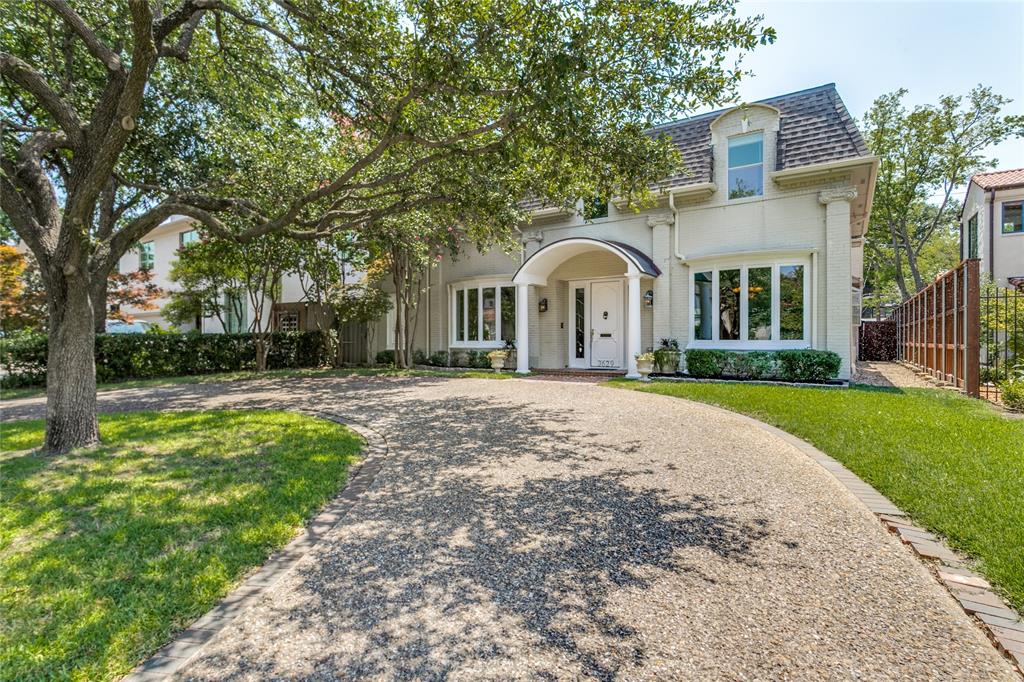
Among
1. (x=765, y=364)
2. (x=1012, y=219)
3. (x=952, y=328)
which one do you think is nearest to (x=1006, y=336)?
(x=952, y=328)

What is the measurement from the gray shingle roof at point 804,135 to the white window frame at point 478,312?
20.1ft

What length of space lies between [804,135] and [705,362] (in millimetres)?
5750

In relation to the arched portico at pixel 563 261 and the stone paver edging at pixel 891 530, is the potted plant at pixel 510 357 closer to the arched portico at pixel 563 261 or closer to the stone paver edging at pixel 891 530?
the arched portico at pixel 563 261

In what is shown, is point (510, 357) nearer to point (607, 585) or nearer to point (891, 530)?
point (891, 530)

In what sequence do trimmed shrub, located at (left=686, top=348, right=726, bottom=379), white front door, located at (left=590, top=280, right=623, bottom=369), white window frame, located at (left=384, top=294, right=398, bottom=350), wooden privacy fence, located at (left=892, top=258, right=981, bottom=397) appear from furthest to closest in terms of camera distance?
white window frame, located at (left=384, top=294, right=398, bottom=350), white front door, located at (left=590, top=280, right=623, bottom=369), trimmed shrub, located at (left=686, top=348, right=726, bottom=379), wooden privacy fence, located at (left=892, top=258, right=981, bottom=397)

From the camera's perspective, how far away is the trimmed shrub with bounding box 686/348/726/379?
1173 cm

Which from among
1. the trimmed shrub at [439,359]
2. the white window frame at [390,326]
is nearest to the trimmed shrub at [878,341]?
the trimmed shrub at [439,359]

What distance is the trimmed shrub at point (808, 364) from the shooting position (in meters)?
10.6

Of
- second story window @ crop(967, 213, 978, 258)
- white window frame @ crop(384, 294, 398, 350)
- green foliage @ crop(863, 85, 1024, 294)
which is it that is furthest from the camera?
green foliage @ crop(863, 85, 1024, 294)

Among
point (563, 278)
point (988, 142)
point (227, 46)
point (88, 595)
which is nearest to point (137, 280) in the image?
point (227, 46)

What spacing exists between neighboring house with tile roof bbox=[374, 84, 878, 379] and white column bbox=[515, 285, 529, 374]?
0.03 meters

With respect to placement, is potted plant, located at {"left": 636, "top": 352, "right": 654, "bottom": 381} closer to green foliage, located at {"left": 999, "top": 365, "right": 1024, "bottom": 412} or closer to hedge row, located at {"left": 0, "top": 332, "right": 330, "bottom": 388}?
green foliage, located at {"left": 999, "top": 365, "right": 1024, "bottom": 412}

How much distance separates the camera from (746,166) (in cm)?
1210

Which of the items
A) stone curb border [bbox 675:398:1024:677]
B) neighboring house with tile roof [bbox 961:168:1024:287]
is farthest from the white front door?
neighboring house with tile roof [bbox 961:168:1024:287]
